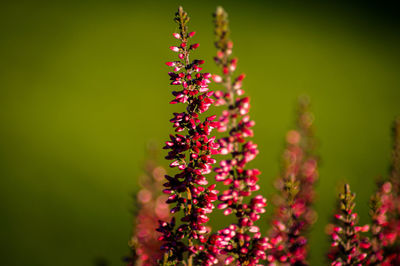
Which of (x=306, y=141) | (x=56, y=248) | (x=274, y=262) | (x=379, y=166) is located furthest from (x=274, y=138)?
(x=274, y=262)

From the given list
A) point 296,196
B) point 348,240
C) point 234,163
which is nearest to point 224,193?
point 234,163

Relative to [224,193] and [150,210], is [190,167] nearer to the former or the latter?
[224,193]

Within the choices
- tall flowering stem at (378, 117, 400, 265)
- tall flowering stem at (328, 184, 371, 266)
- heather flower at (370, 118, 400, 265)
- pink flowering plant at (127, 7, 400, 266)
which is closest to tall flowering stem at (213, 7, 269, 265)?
pink flowering plant at (127, 7, 400, 266)

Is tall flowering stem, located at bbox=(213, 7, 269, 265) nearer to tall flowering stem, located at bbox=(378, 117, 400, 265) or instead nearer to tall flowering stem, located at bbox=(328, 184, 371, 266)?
tall flowering stem, located at bbox=(328, 184, 371, 266)

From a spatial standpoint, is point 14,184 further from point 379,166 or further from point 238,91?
point 379,166

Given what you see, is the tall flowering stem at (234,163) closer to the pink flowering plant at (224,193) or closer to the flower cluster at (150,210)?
the pink flowering plant at (224,193)
